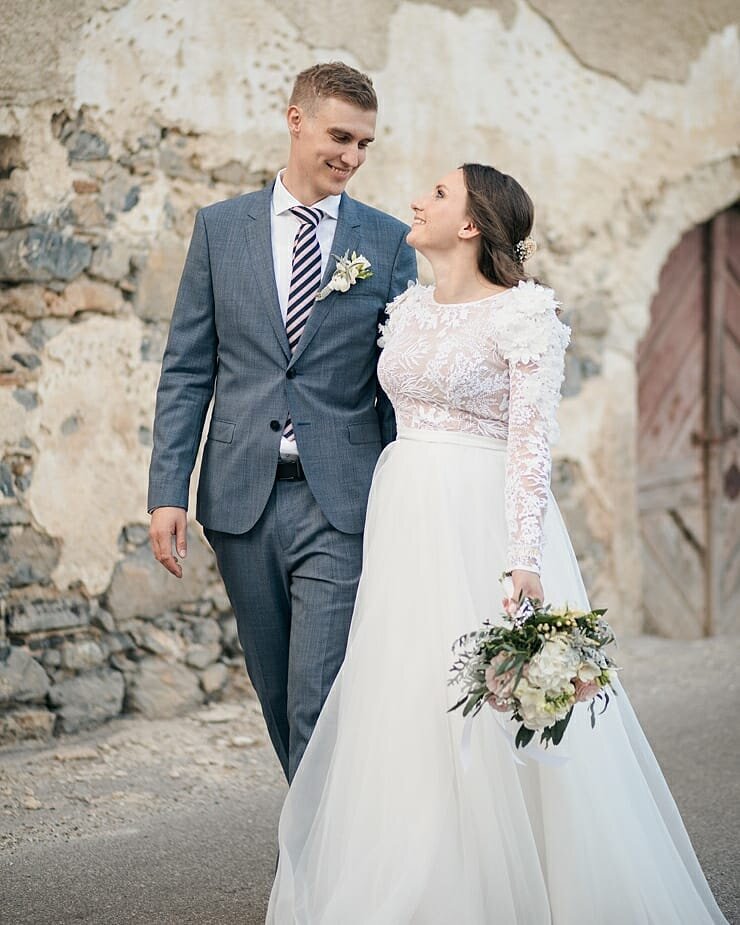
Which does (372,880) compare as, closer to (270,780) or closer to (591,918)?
(591,918)

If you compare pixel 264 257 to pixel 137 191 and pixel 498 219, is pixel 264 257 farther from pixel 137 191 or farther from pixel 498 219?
pixel 137 191

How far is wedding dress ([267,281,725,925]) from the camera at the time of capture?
8.46 feet

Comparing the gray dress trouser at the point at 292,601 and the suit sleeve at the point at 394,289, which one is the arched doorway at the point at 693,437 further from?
the gray dress trouser at the point at 292,601

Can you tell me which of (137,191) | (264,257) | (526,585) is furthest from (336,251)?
(137,191)

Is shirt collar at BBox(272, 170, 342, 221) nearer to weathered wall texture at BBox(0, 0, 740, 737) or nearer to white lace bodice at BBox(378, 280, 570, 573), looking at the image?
white lace bodice at BBox(378, 280, 570, 573)

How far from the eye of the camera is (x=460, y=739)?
264 centimetres

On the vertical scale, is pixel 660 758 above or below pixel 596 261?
below

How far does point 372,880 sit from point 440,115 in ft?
12.6

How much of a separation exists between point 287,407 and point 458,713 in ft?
2.83

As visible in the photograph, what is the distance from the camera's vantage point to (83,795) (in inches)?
157

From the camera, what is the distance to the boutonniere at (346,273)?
3016 millimetres

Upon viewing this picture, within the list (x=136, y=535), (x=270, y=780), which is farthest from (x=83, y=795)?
(x=136, y=535)

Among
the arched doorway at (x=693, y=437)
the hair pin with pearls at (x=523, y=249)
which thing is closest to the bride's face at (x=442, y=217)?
the hair pin with pearls at (x=523, y=249)

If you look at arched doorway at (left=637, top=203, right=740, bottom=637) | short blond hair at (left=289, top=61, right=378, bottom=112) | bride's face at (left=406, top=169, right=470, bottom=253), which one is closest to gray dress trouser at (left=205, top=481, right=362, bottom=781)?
bride's face at (left=406, top=169, right=470, bottom=253)
